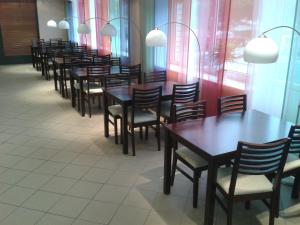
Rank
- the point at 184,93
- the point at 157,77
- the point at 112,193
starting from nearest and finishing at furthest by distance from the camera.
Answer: the point at 112,193
the point at 184,93
the point at 157,77

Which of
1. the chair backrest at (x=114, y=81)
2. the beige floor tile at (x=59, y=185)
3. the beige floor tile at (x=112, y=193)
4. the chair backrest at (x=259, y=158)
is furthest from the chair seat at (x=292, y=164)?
the chair backrest at (x=114, y=81)

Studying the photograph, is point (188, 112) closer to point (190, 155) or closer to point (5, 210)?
point (190, 155)

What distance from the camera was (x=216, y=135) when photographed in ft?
7.77

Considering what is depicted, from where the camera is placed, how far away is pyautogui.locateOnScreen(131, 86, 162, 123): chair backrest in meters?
3.47

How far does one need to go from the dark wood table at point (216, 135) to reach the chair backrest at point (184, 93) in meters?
0.98

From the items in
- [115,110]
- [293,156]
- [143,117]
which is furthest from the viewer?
[115,110]

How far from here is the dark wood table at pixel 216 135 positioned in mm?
2096

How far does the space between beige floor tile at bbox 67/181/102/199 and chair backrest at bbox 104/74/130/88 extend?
158cm

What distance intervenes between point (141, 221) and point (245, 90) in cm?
198

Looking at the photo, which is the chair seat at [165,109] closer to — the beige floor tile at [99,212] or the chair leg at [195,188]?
the chair leg at [195,188]

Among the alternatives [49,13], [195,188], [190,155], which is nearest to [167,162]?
[190,155]

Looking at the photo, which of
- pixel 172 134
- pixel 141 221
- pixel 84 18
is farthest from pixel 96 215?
pixel 84 18

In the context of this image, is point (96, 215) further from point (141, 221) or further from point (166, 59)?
point (166, 59)

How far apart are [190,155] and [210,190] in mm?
474
